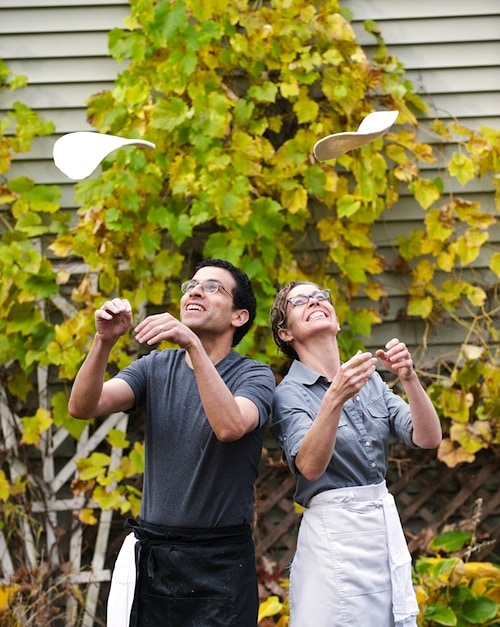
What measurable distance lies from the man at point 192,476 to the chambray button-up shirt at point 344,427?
0.07 metres

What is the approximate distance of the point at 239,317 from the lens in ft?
7.93

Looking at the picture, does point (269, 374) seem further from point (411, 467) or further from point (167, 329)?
point (411, 467)

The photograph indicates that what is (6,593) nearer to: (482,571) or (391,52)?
(482,571)

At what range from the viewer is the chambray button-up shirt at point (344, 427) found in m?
2.24

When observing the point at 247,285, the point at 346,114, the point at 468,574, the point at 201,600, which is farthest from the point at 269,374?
the point at 346,114

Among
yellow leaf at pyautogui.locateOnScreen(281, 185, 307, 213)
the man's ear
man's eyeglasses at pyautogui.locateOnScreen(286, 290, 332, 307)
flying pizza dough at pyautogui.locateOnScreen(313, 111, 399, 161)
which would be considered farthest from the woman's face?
yellow leaf at pyautogui.locateOnScreen(281, 185, 307, 213)

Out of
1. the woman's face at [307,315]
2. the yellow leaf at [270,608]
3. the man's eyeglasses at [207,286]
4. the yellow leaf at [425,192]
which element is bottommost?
the yellow leaf at [270,608]

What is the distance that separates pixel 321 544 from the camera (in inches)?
87.3

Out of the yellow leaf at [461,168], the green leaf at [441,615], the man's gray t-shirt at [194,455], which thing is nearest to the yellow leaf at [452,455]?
the green leaf at [441,615]

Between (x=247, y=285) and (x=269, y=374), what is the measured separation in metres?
0.27

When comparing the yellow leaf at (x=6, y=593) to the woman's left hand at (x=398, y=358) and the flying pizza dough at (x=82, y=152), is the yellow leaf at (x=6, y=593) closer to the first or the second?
the flying pizza dough at (x=82, y=152)

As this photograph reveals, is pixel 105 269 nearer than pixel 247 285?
No

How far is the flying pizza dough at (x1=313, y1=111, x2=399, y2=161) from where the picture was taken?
251cm

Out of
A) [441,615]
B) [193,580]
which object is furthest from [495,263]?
[193,580]
